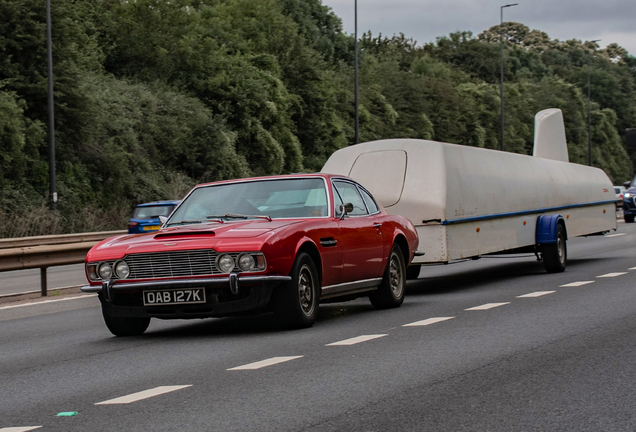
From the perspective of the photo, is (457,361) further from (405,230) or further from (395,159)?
(395,159)

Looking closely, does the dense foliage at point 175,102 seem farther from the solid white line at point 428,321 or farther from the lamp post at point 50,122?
the solid white line at point 428,321

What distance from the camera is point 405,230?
40.0 ft

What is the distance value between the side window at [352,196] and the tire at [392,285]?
0.65 meters

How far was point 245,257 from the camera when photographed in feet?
29.6

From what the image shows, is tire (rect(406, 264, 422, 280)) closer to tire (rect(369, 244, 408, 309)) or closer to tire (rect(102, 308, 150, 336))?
tire (rect(369, 244, 408, 309))

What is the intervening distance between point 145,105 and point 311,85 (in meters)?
15.4

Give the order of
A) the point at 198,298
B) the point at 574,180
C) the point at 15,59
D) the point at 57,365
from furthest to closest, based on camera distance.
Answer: the point at 15,59, the point at 574,180, the point at 198,298, the point at 57,365

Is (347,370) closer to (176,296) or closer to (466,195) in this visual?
(176,296)

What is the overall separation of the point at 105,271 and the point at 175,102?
34.0 m

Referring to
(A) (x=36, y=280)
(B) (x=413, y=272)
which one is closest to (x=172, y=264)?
(B) (x=413, y=272)

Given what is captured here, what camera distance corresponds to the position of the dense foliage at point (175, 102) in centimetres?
3300

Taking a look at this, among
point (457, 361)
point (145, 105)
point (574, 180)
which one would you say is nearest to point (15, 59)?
point (145, 105)

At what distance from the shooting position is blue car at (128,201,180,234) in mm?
25312

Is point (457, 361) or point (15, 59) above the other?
point (15, 59)
